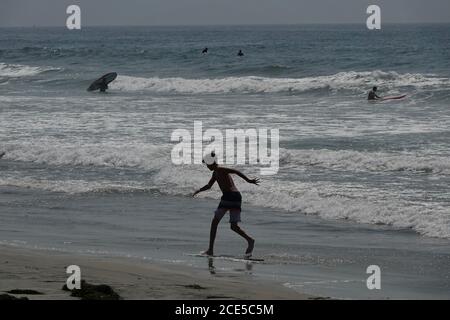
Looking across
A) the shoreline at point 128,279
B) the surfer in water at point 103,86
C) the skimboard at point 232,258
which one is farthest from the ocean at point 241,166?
the shoreline at point 128,279

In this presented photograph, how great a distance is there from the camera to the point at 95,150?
23000mm

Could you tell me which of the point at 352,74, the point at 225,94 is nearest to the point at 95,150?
the point at 225,94

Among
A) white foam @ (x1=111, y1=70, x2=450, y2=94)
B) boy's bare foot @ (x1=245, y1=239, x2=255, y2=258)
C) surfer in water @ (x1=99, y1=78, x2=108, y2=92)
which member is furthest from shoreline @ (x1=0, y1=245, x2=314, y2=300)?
surfer in water @ (x1=99, y1=78, x2=108, y2=92)

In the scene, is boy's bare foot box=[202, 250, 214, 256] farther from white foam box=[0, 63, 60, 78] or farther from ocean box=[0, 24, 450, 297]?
white foam box=[0, 63, 60, 78]

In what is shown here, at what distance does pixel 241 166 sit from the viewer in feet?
68.4

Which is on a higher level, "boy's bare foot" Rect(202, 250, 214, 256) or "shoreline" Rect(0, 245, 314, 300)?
"shoreline" Rect(0, 245, 314, 300)

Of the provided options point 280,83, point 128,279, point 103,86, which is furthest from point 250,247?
point 103,86

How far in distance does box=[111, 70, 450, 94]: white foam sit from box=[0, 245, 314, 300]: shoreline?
26.7 meters

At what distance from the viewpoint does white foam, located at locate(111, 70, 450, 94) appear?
3972 centimetres

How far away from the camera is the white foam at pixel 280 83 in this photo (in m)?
39.7

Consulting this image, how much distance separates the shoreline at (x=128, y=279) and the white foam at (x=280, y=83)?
2674 centimetres

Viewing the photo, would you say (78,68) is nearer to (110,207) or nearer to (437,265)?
(110,207)

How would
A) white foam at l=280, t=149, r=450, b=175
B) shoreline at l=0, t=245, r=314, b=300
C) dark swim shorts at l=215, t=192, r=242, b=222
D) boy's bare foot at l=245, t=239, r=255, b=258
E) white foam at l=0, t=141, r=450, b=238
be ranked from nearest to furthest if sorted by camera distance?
shoreline at l=0, t=245, r=314, b=300, boy's bare foot at l=245, t=239, r=255, b=258, dark swim shorts at l=215, t=192, r=242, b=222, white foam at l=0, t=141, r=450, b=238, white foam at l=280, t=149, r=450, b=175
